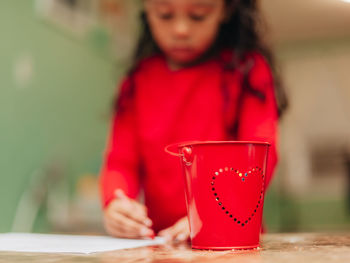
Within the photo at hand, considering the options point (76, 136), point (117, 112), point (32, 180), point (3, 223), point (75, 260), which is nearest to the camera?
point (75, 260)

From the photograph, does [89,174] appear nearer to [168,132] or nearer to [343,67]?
[168,132]

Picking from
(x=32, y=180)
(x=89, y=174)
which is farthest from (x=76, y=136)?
(x=32, y=180)

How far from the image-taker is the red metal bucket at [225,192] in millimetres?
524

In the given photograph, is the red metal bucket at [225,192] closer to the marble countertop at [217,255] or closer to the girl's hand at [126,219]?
the marble countertop at [217,255]

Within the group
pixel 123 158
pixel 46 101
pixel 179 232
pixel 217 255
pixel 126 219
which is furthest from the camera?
pixel 46 101

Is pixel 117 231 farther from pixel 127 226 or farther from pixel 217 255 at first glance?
pixel 217 255

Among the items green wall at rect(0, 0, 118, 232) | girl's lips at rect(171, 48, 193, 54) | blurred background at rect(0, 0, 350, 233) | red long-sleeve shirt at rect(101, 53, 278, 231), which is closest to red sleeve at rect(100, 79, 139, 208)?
red long-sleeve shirt at rect(101, 53, 278, 231)

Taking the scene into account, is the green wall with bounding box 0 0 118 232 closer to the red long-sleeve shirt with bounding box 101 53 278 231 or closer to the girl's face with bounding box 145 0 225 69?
the red long-sleeve shirt with bounding box 101 53 278 231

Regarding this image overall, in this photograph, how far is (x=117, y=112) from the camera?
1111mm

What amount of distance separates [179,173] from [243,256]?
520 mm

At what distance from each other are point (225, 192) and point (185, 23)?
0.47 meters

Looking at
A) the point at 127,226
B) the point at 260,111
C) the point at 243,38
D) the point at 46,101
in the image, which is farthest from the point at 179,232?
the point at 46,101

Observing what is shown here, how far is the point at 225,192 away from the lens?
524mm

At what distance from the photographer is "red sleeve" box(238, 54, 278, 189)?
841mm
